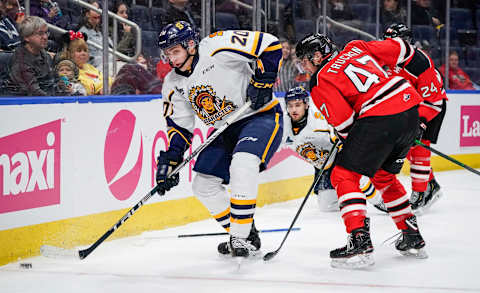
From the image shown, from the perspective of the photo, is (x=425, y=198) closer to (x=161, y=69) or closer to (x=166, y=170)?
(x=161, y=69)

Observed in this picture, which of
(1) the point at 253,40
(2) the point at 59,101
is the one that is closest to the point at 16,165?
(2) the point at 59,101

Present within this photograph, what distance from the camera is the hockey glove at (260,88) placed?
3.71 m

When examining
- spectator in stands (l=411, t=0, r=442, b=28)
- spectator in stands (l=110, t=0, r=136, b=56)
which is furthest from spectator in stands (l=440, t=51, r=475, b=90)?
spectator in stands (l=110, t=0, r=136, b=56)

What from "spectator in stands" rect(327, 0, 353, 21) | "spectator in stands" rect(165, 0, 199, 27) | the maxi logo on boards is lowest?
the maxi logo on boards

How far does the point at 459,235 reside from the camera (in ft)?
15.1

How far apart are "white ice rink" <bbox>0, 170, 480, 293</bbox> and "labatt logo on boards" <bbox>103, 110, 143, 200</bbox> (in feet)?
1.06

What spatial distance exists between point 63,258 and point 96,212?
54 cm

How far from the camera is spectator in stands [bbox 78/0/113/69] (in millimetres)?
4613

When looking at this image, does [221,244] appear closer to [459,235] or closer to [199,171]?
[199,171]

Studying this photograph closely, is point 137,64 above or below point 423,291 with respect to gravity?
above

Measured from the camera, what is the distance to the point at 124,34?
500cm

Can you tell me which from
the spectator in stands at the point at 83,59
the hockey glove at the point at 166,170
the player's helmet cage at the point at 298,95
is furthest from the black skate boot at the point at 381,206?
the spectator in stands at the point at 83,59

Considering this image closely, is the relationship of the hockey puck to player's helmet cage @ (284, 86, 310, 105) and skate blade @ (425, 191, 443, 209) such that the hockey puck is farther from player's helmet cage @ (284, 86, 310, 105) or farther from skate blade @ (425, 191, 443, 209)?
skate blade @ (425, 191, 443, 209)

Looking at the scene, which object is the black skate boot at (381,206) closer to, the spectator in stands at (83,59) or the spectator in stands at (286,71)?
the spectator in stands at (286,71)
